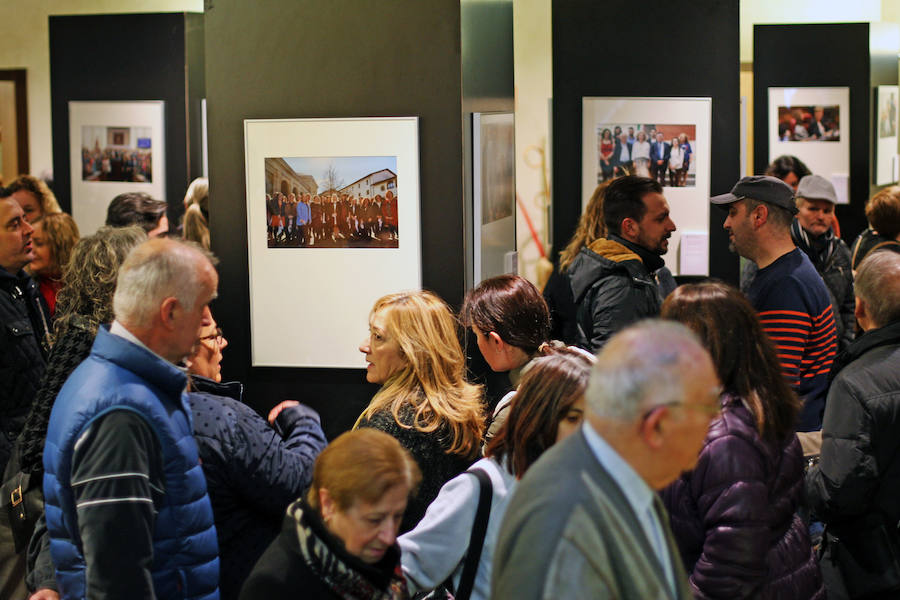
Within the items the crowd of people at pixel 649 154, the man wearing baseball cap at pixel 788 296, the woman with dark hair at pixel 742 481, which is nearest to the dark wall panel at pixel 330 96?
the man wearing baseball cap at pixel 788 296

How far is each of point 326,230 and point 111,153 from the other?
11.9 ft

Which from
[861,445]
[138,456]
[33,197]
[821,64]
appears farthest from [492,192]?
[821,64]

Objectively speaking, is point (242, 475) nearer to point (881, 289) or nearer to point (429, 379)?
point (429, 379)

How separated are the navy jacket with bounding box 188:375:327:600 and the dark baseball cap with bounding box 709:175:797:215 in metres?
2.49

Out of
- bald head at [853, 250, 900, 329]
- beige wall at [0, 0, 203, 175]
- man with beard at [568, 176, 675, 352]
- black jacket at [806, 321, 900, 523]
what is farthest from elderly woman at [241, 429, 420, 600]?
beige wall at [0, 0, 203, 175]

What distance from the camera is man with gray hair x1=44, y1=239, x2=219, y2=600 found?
2.28 m

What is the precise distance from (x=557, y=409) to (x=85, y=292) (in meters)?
1.63

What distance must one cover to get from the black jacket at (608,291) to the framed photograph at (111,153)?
3.62 metres

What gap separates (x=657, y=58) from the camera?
6.56 m

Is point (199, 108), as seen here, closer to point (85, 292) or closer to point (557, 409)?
point (85, 292)

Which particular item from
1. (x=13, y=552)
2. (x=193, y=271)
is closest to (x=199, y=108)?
(x=13, y=552)

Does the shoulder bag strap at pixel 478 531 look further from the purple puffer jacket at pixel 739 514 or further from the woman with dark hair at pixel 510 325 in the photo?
the woman with dark hair at pixel 510 325

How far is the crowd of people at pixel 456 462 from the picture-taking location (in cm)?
163

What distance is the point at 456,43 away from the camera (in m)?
4.08
